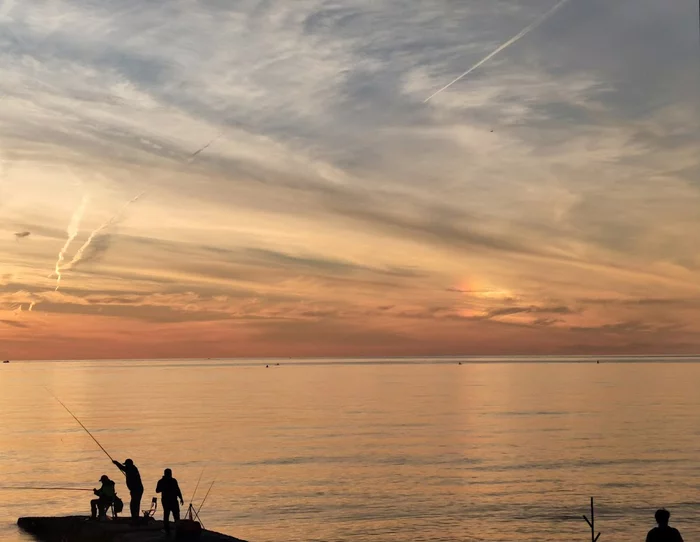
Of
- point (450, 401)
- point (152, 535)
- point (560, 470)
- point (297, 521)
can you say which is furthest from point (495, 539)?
point (450, 401)

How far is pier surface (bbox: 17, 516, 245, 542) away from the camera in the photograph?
29.8 m

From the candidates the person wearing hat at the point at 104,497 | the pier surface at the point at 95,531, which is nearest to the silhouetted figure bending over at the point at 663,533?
the pier surface at the point at 95,531

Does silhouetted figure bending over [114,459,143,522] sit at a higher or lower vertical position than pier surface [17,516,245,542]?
higher

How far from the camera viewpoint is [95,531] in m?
32.9

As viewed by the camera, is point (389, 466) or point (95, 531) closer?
point (95, 531)

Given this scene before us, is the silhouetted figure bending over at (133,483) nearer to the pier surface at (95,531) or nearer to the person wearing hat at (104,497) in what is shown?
the pier surface at (95,531)

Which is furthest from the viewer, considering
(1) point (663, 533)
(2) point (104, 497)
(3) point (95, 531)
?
(2) point (104, 497)

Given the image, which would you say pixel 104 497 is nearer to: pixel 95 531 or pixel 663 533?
pixel 95 531

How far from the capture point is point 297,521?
40719mm

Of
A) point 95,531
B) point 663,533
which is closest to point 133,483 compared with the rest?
point 95,531

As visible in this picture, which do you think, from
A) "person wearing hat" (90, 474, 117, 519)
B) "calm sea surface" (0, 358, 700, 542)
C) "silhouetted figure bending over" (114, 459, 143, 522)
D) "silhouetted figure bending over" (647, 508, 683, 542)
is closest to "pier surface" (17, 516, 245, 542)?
"person wearing hat" (90, 474, 117, 519)

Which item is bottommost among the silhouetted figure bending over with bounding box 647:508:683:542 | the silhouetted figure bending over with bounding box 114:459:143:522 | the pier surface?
the pier surface

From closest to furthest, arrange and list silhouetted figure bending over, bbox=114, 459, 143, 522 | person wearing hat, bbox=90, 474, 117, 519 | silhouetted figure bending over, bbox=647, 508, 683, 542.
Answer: silhouetted figure bending over, bbox=647, 508, 683, 542
silhouetted figure bending over, bbox=114, 459, 143, 522
person wearing hat, bbox=90, 474, 117, 519

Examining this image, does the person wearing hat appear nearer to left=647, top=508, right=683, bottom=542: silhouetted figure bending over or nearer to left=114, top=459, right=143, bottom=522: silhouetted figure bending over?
left=114, top=459, right=143, bottom=522: silhouetted figure bending over
